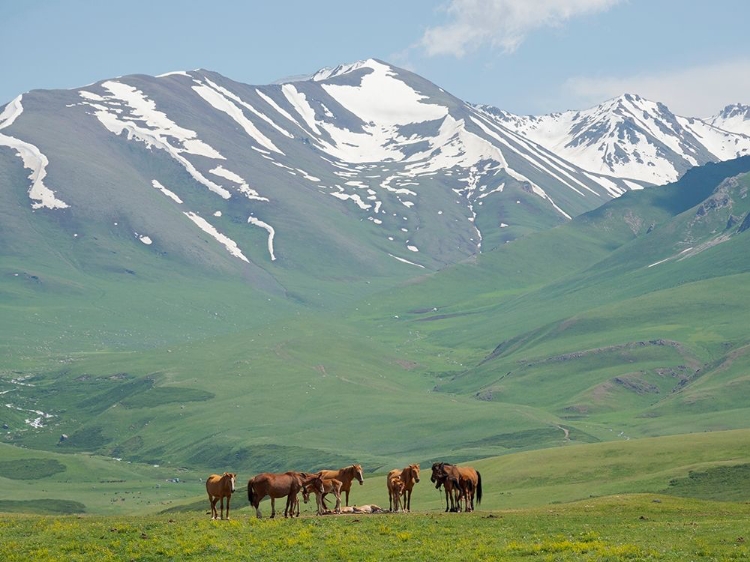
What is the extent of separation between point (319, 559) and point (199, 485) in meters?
155

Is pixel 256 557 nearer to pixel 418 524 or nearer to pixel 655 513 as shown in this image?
pixel 418 524

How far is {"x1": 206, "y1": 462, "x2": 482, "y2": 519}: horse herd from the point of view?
53594mm

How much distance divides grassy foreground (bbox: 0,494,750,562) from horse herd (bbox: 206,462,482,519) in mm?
1360

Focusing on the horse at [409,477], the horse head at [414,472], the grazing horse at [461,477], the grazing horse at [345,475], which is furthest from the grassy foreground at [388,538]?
the grazing horse at [345,475]

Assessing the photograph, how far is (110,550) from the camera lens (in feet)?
145

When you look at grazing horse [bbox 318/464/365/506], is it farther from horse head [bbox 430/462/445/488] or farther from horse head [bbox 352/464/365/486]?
horse head [bbox 430/462/445/488]

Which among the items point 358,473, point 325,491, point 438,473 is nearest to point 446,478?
point 438,473

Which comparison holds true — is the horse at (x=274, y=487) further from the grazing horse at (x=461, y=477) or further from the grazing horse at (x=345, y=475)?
the grazing horse at (x=461, y=477)

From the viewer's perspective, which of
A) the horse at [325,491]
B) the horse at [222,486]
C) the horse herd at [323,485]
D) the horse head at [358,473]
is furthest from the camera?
the horse head at [358,473]

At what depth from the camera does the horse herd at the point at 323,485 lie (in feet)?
176

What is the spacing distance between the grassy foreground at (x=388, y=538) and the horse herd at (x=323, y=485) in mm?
1360

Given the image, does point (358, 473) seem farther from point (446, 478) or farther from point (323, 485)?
point (446, 478)

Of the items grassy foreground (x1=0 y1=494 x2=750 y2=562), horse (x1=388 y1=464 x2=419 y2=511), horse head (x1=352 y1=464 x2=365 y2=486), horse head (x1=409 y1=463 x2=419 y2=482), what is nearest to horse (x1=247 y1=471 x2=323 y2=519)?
grassy foreground (x1=0 y1=494 x2=750 y2=562)

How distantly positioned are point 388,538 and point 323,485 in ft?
35.0
